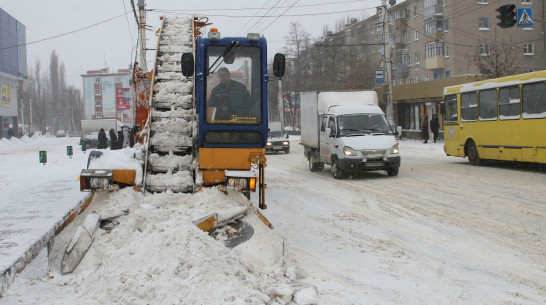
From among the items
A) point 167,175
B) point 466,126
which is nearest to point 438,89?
point 466,126

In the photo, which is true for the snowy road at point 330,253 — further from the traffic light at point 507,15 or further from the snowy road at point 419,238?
the traffic light at point 507,15

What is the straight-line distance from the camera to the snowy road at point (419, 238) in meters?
5.53

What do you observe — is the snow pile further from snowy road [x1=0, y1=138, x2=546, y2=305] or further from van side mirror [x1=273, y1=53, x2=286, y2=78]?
van side mirror [x1=273, y1=53, x2=286, y2=78]

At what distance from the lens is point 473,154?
18719 mm

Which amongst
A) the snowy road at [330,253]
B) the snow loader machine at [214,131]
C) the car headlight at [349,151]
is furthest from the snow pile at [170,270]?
the car headlight at [349,151]

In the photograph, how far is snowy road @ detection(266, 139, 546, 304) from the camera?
5527 millimetres

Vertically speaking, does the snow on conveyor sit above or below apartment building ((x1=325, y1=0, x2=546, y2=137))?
below

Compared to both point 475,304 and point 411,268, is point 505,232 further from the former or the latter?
point 475,304

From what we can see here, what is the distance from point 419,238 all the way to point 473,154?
39.4ft

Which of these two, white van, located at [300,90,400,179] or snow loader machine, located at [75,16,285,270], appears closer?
snow loader machine, located at [75,16,285,270]

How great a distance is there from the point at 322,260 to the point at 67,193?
317 inches

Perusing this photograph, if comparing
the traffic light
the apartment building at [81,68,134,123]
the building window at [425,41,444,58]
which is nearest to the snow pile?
the traffic light

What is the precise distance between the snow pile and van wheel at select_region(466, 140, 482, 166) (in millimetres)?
13988

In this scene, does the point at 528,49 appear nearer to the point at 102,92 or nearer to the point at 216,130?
the point at 216,130
